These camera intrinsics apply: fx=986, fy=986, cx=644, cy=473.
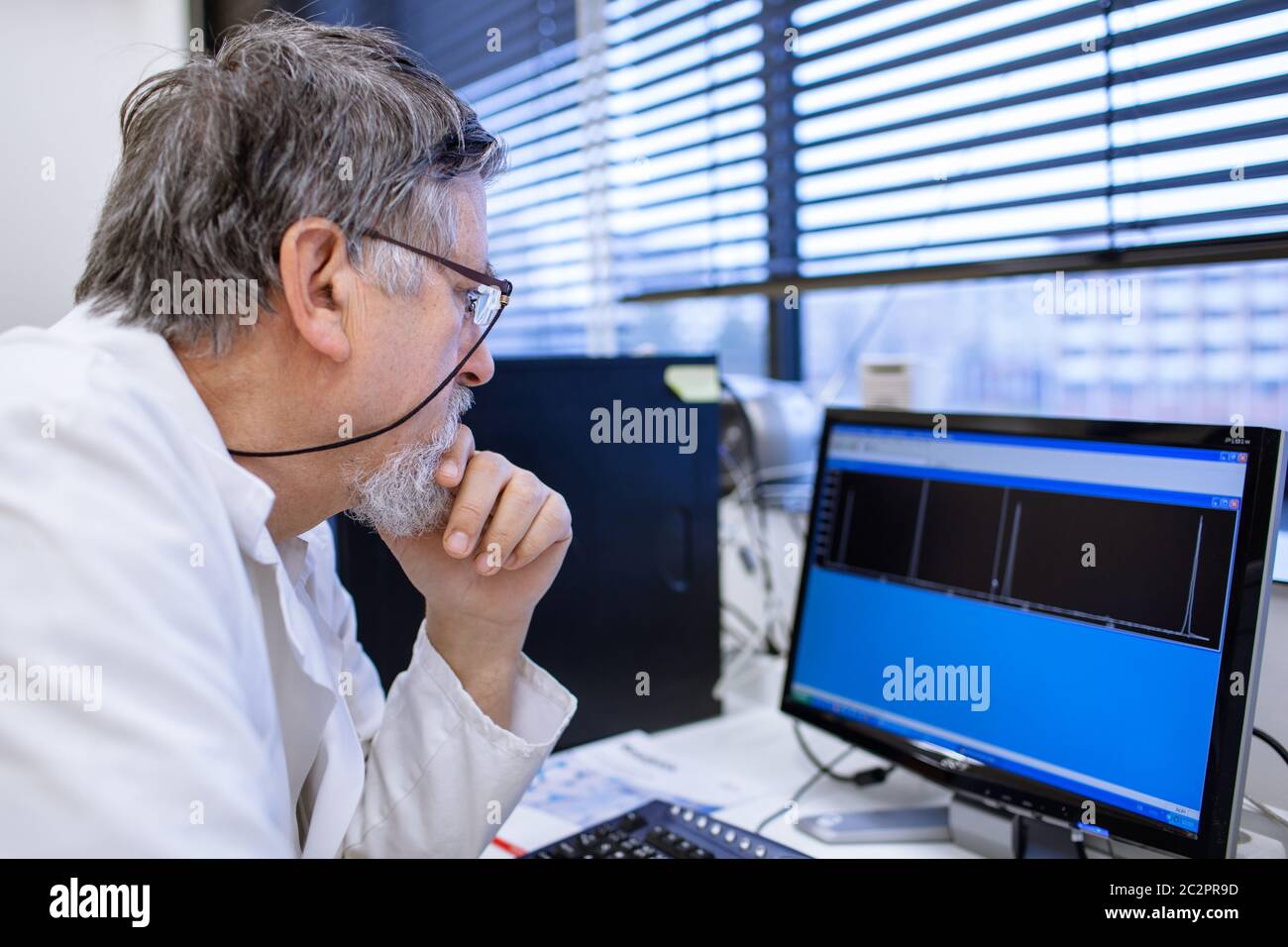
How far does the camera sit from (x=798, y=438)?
164 centimetres

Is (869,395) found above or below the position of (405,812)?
above

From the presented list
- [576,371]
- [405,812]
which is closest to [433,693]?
[405,812]

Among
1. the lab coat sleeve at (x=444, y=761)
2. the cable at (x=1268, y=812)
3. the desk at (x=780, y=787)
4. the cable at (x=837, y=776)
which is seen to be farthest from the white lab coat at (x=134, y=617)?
the cable at (x=1268, y=812)

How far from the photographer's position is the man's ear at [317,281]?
2.27 feet

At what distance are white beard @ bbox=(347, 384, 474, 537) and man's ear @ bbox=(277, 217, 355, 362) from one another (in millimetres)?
111

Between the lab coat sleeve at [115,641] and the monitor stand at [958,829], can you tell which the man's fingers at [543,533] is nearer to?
the lab coat sleeve at [115,641]

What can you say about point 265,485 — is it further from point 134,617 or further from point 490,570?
point 490,570

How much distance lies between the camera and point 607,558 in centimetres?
130

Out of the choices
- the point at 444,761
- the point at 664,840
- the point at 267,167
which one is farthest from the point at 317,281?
the point at 664,840

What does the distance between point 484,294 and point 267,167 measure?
18cm

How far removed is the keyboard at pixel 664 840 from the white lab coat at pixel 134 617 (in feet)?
0.90

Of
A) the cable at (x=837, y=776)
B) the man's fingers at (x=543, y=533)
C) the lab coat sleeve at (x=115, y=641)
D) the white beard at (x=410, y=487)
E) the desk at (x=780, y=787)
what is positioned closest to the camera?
the lab coat sleeve at (x=115, y=641)
